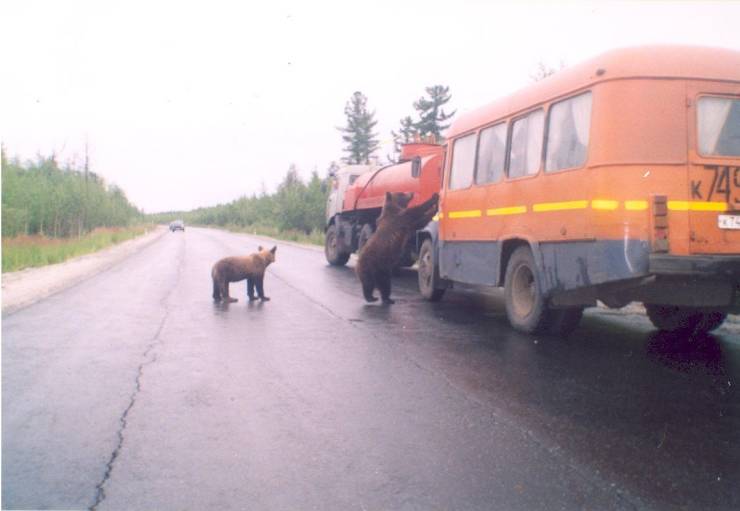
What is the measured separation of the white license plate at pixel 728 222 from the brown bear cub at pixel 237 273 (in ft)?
24.9

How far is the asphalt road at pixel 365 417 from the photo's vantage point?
379cm

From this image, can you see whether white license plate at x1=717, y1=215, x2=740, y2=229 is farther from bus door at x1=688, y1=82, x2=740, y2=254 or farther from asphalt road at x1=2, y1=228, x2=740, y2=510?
asphalt road at x1=2, y1=228, x2=740, y2=510

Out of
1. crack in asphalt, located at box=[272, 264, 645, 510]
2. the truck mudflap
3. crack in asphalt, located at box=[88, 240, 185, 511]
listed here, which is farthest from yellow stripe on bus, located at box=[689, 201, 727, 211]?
crack in asphalt, located at box=[88, 240, 185, 511]

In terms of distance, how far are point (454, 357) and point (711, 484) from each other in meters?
3.71

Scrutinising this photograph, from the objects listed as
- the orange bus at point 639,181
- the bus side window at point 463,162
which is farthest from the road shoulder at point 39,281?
the orange bus at point 639,181

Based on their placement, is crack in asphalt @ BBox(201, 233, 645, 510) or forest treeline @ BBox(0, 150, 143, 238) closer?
crack in asphalt @ BBox(201, 233, 645, 510)

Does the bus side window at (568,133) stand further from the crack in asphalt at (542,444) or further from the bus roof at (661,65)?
the crack in asphalt at (542,444)

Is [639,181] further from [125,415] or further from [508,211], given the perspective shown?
[125,415]

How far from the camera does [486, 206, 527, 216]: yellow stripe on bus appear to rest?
28.2 ft

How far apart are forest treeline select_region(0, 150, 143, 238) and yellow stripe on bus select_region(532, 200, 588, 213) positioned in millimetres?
21603

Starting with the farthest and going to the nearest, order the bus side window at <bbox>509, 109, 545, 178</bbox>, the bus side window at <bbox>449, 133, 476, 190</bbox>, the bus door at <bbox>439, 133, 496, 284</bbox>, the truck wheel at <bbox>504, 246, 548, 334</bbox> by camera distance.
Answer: the bus side window at <bbox>449, 133, 476, 190</bbox> → the bus door at <bbox>439, 133, 496, 284</bbox> → the truck wheel at <bbox>504, 246, 548, 334</bbox> → the bus side window at <bbox>509, 109, 545, 178</bbox>

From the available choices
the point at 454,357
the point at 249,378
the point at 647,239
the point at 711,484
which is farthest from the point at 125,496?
the point at 647,239

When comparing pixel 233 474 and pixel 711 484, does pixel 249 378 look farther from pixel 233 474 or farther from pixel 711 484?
pixel 711 484

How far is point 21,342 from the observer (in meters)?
8.34
